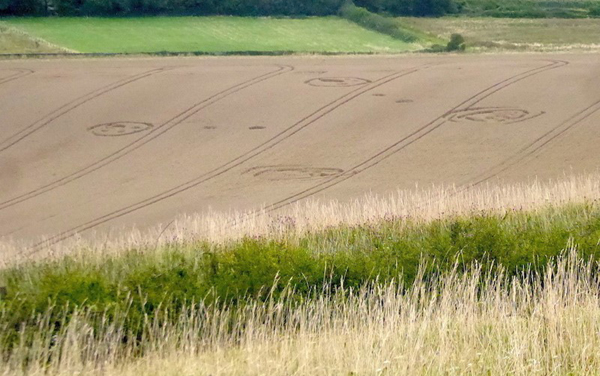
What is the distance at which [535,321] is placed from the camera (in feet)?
32.5

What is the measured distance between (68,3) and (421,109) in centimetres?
2640

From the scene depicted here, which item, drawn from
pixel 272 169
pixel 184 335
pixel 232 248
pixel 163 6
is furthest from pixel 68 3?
pixel 184 335

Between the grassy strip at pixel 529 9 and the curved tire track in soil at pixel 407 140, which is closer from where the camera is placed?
the curved tire track in soil at pixel 407 140

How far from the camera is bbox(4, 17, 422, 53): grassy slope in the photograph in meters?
44.4

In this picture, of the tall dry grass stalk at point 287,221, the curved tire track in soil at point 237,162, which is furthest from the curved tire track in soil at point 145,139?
the tall dry grass stalk at point 287,221

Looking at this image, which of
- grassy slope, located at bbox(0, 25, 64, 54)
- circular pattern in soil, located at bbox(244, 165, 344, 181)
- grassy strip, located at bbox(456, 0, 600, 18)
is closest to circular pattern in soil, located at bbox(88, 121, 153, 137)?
circular pattern in soil, located at bbox(244, 165, 344, 181)

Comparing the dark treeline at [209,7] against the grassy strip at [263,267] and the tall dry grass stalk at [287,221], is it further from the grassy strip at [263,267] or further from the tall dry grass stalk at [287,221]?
the grassy strip at [263,267]

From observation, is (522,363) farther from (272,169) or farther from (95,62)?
(95,62)

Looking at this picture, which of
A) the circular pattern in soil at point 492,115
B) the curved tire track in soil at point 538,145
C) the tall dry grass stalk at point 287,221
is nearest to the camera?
the tall dry grass stalk at point 287,221

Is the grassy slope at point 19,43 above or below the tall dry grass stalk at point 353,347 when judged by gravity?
below

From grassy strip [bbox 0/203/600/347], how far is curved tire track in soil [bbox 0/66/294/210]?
1018 cm

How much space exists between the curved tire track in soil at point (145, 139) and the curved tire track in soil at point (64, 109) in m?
2.95

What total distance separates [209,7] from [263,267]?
4279 cm

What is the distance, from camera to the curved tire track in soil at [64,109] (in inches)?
1073
